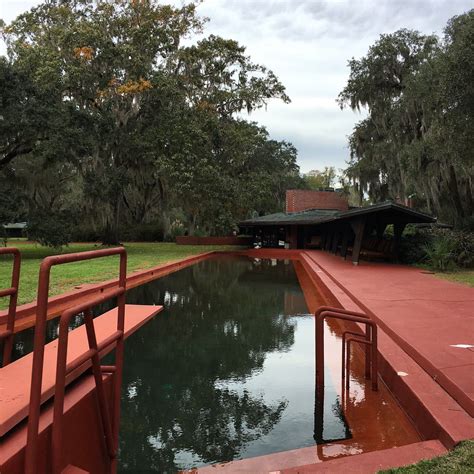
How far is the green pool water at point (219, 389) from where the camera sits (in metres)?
3.75

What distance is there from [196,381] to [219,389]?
1.23 ft

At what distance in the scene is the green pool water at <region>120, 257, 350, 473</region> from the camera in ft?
12.3

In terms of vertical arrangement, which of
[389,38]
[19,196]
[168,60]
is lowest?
[19,196]

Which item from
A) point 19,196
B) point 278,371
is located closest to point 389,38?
point 19,196

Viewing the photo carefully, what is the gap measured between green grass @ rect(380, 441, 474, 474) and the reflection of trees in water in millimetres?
1390

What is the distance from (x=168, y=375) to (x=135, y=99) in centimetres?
2336

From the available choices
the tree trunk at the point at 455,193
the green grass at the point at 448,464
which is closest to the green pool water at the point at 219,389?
the green grass at the point at 448,464

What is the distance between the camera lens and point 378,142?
29109 mm

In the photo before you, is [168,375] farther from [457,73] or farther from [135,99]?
[135,99]

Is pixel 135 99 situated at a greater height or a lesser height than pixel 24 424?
greater

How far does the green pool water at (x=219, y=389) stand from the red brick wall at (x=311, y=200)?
25.4m

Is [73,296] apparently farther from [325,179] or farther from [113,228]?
[325,179]

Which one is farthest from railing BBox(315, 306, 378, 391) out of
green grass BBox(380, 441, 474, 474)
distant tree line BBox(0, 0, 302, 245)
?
distant tree line BBox(0, 0, 302, 245)

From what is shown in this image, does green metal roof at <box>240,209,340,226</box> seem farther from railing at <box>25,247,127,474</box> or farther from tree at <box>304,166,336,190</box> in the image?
tree at <box>304,166,336,190</box>
